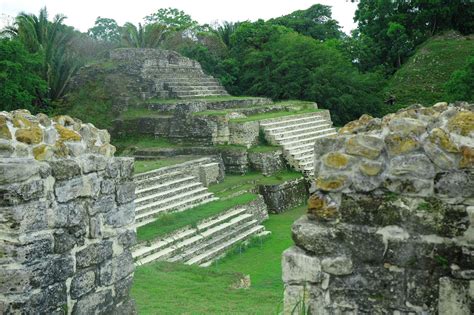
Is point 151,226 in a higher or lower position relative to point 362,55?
lower

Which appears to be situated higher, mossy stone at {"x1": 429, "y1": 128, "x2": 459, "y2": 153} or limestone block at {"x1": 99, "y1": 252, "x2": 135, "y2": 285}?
mossy stone at {"x1": 429, "y1": 128, "x2": 459, "y2": 153}

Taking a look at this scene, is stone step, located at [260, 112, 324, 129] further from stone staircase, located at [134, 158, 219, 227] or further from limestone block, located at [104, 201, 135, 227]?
limestone block, located at [104, 201, 135, 227]

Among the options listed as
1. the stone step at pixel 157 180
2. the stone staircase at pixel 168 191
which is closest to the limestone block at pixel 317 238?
the stone staircase at pixel 168 191

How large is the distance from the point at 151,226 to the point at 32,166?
634 centimetres

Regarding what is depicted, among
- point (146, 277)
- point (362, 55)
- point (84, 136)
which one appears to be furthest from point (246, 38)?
point (84, 136)

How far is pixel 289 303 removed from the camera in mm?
2703

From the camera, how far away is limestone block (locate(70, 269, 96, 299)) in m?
3.60

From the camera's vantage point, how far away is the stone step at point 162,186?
34.2ft

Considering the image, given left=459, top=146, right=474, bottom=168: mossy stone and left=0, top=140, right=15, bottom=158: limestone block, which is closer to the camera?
left=459, top=146, right=474, bottom=168: mossy stone

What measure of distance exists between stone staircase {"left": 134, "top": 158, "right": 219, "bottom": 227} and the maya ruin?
41 mm

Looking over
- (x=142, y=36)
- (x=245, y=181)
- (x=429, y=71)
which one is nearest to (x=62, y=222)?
(x=245, y=181)

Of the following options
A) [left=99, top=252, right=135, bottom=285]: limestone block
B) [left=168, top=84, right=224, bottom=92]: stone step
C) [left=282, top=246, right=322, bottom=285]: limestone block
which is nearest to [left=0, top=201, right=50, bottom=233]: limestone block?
[left=99, top=252, right=135, bottom=285]: limestone block

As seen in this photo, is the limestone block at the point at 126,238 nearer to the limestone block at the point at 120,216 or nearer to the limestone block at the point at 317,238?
the limestone block at the point at 120,216

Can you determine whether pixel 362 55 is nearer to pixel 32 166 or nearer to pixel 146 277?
pixel 146 277
